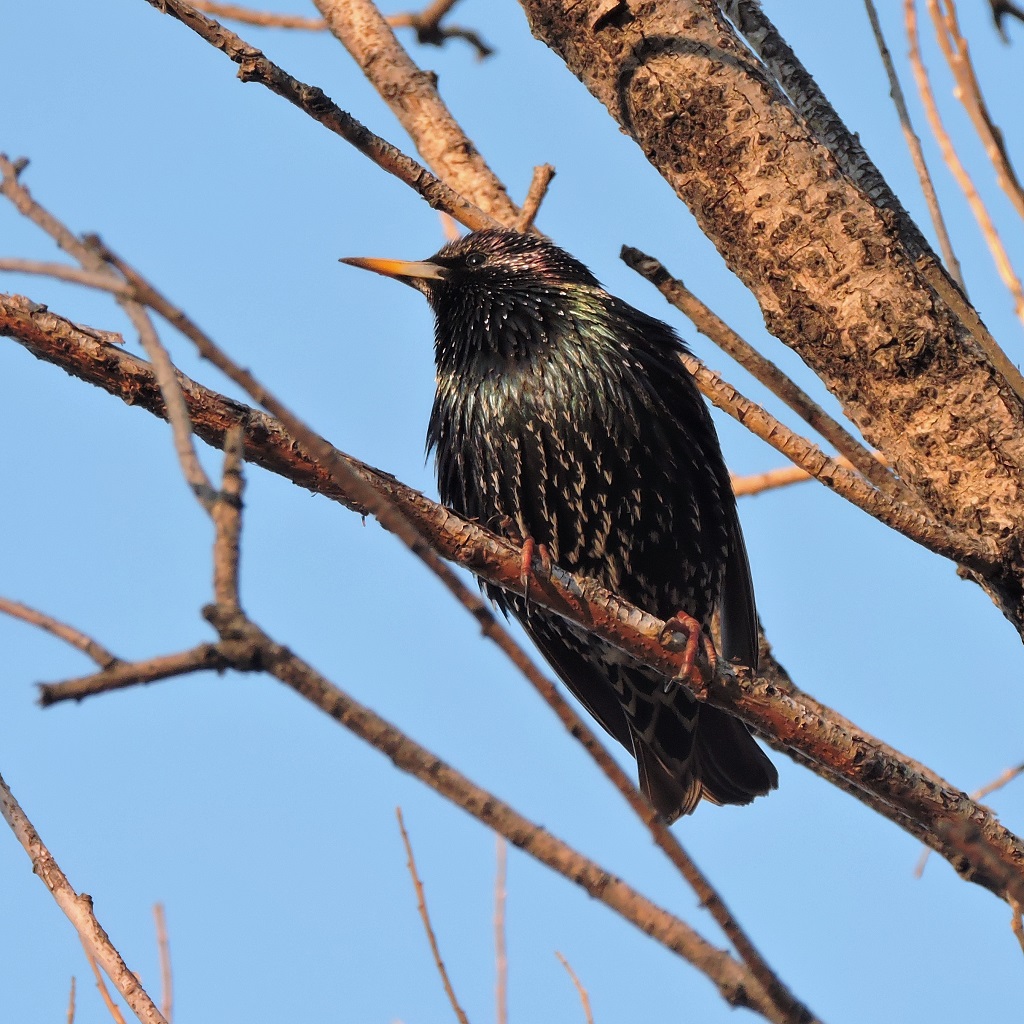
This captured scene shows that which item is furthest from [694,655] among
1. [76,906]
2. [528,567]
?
[76,906]

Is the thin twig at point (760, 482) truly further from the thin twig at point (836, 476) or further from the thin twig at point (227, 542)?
the thin twig at point (227, 542)

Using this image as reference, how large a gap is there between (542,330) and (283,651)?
3.14 metres

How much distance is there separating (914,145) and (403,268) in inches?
91.8

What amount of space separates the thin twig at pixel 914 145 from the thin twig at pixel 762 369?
450 mm

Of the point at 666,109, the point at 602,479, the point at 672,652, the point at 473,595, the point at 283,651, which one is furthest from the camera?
the point at 602,479

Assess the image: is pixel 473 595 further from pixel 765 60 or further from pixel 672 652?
pixel 765 60

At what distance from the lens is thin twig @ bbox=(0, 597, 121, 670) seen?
1.25m

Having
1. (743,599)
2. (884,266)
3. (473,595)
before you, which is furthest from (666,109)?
(473,595)

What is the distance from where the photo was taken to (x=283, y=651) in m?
1.27

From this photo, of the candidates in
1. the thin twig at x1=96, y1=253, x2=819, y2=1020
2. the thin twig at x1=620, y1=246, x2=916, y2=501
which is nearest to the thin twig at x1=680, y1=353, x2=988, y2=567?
the thin twig at x1=620, y1=246, x2=916, y2=501

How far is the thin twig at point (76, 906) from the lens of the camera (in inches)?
79.8

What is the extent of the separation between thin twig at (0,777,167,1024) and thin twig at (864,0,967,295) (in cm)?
217

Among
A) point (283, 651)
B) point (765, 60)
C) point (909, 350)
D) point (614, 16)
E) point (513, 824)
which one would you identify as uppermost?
point (614, 16)

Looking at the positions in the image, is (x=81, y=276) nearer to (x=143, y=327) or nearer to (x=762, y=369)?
(x=143, y=327)
